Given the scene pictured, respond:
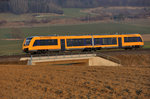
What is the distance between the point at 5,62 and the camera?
31.9 m

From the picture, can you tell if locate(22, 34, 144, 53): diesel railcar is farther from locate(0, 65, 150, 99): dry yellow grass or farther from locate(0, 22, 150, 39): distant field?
locate(0, 22, 150, 39): distant field

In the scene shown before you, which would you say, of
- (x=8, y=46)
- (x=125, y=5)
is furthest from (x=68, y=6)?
(x=8, y=46)

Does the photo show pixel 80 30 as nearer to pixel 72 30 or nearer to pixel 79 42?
pixel 72 30

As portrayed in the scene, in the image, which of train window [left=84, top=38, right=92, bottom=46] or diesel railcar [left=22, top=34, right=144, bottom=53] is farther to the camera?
train window [left=84, top=38, right=92, bottom=46]

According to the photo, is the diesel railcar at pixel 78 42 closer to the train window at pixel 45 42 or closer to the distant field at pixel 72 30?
the train window at pixel 45 42

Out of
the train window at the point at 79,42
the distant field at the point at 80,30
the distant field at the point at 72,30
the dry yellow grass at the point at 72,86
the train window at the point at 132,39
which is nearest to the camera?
the dry yellow grass at the point at 72,86

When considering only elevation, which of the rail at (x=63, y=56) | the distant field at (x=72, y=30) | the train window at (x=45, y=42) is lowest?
the rail at (x=63, y=56)

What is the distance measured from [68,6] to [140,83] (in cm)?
14334

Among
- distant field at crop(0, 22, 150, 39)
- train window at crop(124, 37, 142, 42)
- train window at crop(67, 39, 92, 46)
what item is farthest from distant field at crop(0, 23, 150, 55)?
train window at crop(124, 37, 142, 42)

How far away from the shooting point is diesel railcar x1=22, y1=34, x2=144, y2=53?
1362 inches

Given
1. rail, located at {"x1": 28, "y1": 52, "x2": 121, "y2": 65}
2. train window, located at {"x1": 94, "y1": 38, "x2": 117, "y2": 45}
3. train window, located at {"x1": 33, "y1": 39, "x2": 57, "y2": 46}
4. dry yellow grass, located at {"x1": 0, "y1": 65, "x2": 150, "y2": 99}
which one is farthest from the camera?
train window, located at {"x1": 94, "y1": 38, "x2": 117, "y2": 45}

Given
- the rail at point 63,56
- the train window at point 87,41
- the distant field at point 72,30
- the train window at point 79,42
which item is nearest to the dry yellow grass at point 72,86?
the rail at point 63,56

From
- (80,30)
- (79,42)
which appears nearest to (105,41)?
(79,42)

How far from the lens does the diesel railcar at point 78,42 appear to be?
34.6 m
